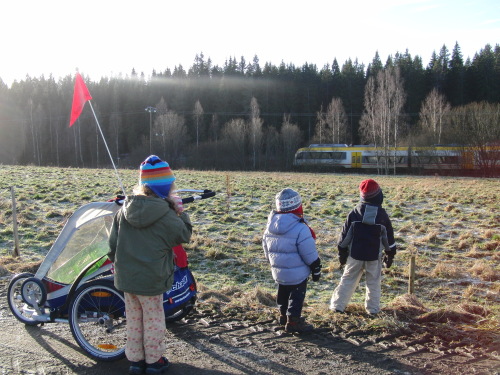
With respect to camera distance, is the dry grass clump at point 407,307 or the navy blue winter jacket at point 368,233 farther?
the navy blue winter jacket at point 368,233

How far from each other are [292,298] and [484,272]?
476 cm

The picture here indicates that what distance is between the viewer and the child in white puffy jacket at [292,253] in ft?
15.7

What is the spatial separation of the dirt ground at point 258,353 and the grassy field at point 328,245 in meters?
0.60

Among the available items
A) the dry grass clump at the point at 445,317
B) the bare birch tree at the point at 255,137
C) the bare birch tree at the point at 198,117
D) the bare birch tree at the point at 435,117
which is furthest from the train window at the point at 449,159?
the dry grass clump at the point at 445,317

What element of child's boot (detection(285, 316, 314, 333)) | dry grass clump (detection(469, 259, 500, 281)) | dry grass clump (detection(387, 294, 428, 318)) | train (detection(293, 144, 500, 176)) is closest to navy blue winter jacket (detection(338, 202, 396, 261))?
dry grass clump (detection(387, 294, 428, 318))

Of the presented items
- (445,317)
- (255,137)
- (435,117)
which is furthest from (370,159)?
(445,317)

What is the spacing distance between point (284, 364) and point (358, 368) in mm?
661

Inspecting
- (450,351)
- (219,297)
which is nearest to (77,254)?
(219,297)

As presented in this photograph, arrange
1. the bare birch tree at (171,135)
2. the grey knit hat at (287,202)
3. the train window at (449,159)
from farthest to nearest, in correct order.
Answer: the bare birch tree at (171,135)
the train window at (449,159)
the grey knit hat at (287,202)

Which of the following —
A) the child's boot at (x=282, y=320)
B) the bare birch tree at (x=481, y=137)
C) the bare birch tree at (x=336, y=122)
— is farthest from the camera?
the bare birch tree at (x=336, y=122)

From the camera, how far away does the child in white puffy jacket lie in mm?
4777

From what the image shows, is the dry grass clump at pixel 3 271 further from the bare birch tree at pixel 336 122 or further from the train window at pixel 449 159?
the bare birch tree at pixel 336 122

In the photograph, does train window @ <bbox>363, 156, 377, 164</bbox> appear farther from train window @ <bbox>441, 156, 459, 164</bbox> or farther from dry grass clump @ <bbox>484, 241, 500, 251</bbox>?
dry grass clump @ <bbox>484, 241, 500, 251</bbox>

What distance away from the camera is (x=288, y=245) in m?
4.82
